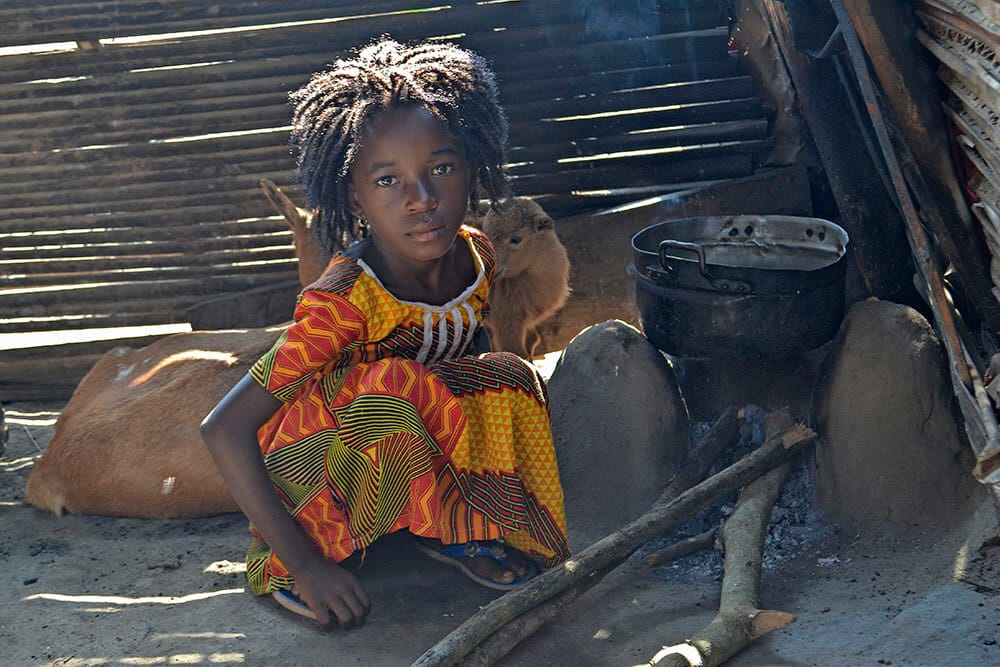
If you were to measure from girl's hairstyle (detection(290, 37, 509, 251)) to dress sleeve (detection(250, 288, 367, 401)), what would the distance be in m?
0.35

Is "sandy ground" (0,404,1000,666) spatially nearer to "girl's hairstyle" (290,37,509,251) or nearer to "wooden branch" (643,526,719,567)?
"wooden branch" (643,526,719,567)

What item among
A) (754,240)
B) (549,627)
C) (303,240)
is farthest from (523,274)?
(549,627)

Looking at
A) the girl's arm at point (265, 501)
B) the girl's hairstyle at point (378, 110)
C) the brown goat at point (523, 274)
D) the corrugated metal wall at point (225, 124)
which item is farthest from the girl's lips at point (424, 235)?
the corrugated metal wall at point (225, 124)

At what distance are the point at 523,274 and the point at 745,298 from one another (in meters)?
2.42

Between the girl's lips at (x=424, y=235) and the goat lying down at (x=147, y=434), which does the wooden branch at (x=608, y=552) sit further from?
the goat lying down at (x=147, y=434)

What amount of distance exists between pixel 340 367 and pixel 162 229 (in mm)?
3724

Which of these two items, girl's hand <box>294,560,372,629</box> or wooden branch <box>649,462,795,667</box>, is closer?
wooden branch <box>649,462,795,667</box>

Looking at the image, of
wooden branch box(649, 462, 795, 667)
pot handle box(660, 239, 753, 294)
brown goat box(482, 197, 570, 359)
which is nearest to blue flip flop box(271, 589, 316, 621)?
wooden branch box(649, 462, 795, 667)

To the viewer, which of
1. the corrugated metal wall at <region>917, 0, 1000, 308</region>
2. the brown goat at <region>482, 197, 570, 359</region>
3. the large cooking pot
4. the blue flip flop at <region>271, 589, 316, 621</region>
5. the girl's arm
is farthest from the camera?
the brown goat at <region>482, 197, 570, 359</region>

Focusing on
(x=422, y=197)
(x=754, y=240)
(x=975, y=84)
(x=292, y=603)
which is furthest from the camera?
(x=754, y=240)

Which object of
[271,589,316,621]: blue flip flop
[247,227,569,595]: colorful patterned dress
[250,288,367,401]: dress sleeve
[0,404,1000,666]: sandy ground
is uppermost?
[250,288,367,401]: dress sleeve

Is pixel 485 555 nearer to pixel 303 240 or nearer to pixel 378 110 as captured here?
pixel 378 110

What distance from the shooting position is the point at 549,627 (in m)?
3.12

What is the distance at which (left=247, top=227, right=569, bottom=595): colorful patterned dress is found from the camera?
10.2ft
